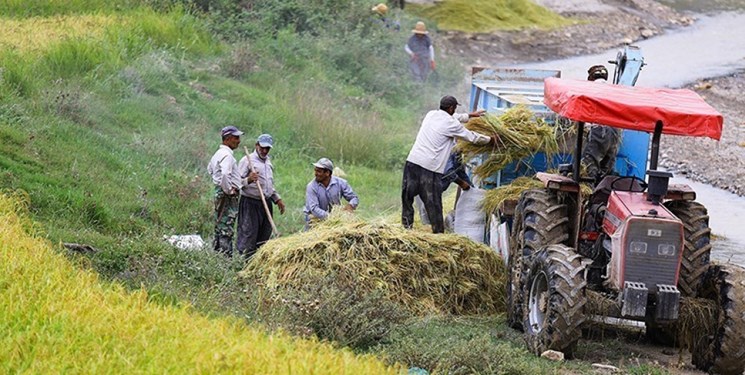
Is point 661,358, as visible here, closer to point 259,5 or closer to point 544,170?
point 544,170

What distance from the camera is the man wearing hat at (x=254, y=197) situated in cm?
1439

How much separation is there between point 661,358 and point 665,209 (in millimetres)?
1566

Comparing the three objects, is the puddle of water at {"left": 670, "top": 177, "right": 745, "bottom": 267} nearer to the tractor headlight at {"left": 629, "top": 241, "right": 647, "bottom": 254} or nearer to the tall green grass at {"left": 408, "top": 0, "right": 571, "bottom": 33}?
the tractor headlight at {"left": 629, "top": 241, "right": 647, "bottom": 254}

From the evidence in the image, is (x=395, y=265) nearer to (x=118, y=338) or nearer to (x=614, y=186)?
(x=614, y=186)

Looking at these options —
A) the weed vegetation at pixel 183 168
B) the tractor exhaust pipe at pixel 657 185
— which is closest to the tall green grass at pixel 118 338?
the weed vegetation at pixel 183 168

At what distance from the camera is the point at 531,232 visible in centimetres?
1198

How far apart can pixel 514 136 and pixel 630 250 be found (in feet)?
10.9

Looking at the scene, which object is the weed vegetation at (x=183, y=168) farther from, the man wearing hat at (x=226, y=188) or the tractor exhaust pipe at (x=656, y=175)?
the tractor exhaust pipe at (x=656, y=175)

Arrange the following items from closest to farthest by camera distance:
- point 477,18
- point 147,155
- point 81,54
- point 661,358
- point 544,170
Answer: point 661,358 → point 544,170 → point 147,155 → point 81,54 → point 477,18

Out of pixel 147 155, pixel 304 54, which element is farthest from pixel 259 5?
pixel 147 155

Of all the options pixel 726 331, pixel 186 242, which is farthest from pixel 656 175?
pixel 186 242

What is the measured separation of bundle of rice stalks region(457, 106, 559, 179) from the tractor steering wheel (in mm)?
2198

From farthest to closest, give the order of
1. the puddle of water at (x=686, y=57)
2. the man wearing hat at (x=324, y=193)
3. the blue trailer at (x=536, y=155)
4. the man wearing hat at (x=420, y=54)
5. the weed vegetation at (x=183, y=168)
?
1. the puddle of water at (x=686, y=57)
2. the man wearing hat at (x=420, y=54)
3. the man wearing hat at (x=324, y=193)
4. the blue trailer at (x=536, y=155)
5. the weed vegetation at (x=183, y=168)

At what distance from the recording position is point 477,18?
4022cm
